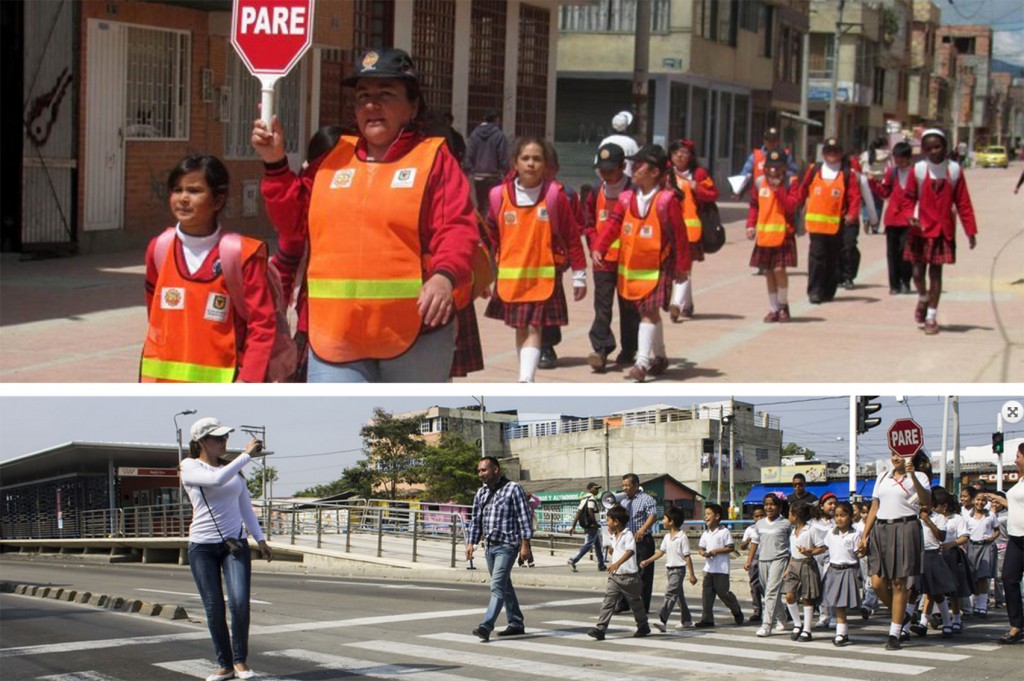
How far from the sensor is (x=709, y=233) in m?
13.0

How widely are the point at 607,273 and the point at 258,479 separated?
15.7ft

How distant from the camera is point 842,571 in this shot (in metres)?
7.91

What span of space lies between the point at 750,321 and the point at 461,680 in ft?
24.4

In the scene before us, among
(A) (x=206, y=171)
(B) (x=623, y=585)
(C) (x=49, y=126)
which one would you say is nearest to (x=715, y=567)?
(B) (x=623, y=585)

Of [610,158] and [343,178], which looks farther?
[610,158]

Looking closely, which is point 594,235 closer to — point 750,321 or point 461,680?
point 750,321

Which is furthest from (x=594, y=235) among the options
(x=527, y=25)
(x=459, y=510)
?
(x=527, y=25)

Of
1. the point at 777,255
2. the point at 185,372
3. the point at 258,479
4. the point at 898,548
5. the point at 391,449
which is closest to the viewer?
the point at 185,372

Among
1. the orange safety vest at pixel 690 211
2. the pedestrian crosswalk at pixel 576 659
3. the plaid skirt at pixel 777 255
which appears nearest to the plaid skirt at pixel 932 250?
the plaid skirt at pixel 777 255

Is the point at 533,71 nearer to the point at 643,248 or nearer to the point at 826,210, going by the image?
the point at 826,210

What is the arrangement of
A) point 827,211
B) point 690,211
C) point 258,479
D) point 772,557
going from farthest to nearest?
point 827,211 < point 690,211 < point 772,557 < point 258,479

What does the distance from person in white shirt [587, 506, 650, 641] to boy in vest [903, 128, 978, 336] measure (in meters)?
5.64

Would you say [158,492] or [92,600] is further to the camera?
[92,600]

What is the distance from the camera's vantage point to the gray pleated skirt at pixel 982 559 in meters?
9.59
